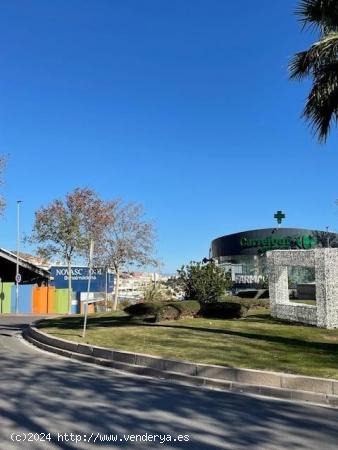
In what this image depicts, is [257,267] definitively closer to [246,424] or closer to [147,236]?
[147,236]

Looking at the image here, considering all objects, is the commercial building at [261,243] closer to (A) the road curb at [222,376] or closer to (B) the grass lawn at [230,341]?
(B) the grass lawn at [230,341]

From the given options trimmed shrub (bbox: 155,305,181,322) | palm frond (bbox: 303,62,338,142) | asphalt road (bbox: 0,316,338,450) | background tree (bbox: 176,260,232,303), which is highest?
palm frond (bbox: 303,62,338,142)

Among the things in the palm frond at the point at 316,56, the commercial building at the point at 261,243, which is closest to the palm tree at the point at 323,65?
the palm frond at the point at 316,56

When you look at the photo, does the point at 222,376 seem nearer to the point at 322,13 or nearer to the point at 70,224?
the point at 322,13

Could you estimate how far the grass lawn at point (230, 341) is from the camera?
34.7 feet

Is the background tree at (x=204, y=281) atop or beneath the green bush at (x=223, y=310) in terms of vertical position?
atop

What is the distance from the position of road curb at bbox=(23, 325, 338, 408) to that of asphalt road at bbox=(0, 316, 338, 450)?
1.40 feet

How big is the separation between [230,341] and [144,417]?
650cm

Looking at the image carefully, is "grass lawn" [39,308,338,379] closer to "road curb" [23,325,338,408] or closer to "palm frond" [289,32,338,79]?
"road curb" [23,325,338,408]

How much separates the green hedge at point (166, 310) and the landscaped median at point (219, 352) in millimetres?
622

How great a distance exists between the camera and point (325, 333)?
16.2 m

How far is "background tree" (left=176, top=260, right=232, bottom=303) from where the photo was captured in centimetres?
2386

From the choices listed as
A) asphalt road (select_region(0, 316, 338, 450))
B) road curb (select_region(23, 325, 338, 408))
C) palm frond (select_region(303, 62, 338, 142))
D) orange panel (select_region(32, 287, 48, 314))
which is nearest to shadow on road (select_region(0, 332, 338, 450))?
asphalt road (select_region(0, 316, 338, 450))

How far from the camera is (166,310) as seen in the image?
731 inches
